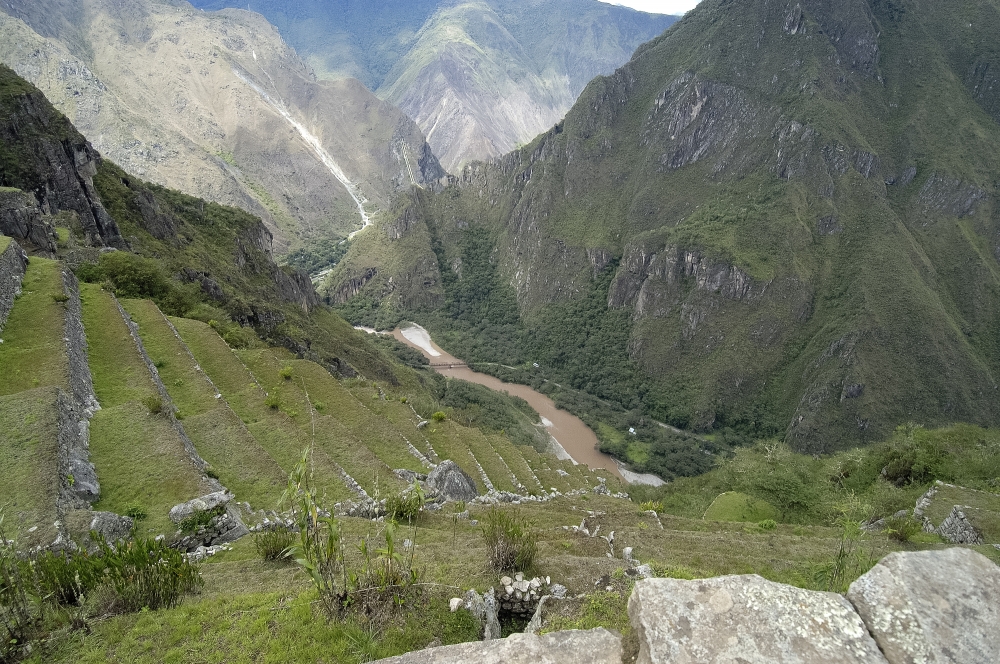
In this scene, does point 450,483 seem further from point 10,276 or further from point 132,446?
point 10,276

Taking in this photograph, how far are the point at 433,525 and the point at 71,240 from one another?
38.8 m

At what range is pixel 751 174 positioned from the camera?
409 feet

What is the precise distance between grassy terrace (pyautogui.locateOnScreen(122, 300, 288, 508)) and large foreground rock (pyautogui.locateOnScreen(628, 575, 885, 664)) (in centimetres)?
1473

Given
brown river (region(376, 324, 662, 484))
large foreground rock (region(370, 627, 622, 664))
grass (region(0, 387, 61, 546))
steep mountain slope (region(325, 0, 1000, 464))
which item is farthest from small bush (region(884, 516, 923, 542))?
steep mountain slope (region(325, 0, 1000, 464))

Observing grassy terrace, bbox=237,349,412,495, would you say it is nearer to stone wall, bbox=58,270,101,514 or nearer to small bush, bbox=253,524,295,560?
small bush, bbox=253,524,295,560

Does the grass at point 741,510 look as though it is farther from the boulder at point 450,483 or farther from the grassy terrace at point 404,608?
the boulder at point 450,483

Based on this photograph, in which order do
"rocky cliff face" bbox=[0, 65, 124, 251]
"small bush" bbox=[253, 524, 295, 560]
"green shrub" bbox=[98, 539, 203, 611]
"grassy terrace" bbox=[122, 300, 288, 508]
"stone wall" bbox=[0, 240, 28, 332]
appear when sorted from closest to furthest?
"green shrub" bbox=[98, 539, 203, 611]
"small bush" bbox=[253, 524, 295, 560]
"grassy terrace" bbox=[122, 300, 288, 508]
"stone wall" bbox=[0, 240, 28, 332]
"rocky cliff face" bbox=[0, 65, 124, 251]

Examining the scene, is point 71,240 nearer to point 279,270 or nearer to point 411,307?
point 279,270

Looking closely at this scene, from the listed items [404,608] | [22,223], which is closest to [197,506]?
[404,608]

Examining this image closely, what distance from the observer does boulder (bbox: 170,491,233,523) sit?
13398 mm

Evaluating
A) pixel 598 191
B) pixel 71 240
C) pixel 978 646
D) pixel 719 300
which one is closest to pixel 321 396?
pixel 71 240

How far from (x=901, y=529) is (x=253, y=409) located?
2710cm

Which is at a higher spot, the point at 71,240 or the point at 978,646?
the point at 71,240

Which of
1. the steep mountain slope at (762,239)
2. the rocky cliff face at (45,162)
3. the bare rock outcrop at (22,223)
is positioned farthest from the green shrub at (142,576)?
the steep mountain slope at (762,239)
